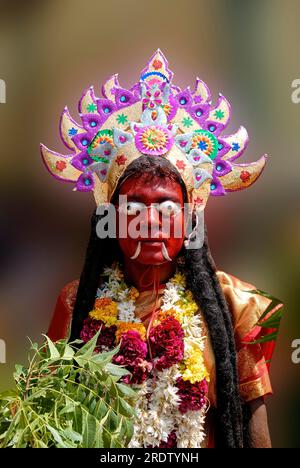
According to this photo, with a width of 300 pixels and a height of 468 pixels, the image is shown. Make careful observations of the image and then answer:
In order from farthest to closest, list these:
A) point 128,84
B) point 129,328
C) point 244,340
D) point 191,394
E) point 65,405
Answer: point 128,84 < point 244,340 < point 129,328 < point 191,394 < point 65,405

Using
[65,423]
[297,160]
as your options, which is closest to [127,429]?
[65,423]

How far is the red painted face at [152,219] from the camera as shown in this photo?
2.81 metres

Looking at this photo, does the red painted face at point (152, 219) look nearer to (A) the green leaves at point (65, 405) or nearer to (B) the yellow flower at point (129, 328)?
(B) the yellow flower at point (129, 328)

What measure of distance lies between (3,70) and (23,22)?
0.31 meters

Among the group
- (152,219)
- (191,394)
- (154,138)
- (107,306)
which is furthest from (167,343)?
(154,138)

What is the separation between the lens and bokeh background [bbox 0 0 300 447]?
12.7 ft

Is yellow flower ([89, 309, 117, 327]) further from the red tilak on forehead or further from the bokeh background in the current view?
the bokeh background

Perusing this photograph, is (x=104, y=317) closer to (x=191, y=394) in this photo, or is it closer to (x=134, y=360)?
(x=134, y=360)

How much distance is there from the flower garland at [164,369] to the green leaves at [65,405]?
20 cm

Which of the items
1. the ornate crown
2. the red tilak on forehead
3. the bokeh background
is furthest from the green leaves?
the bokeh background

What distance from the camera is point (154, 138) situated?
9.45ft

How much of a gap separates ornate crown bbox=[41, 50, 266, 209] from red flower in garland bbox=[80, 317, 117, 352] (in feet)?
1.78

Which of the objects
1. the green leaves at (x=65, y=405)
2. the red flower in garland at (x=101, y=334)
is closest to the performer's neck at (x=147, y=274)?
the red flower in garland at (x=101, y=334)

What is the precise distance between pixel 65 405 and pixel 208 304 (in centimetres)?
84
